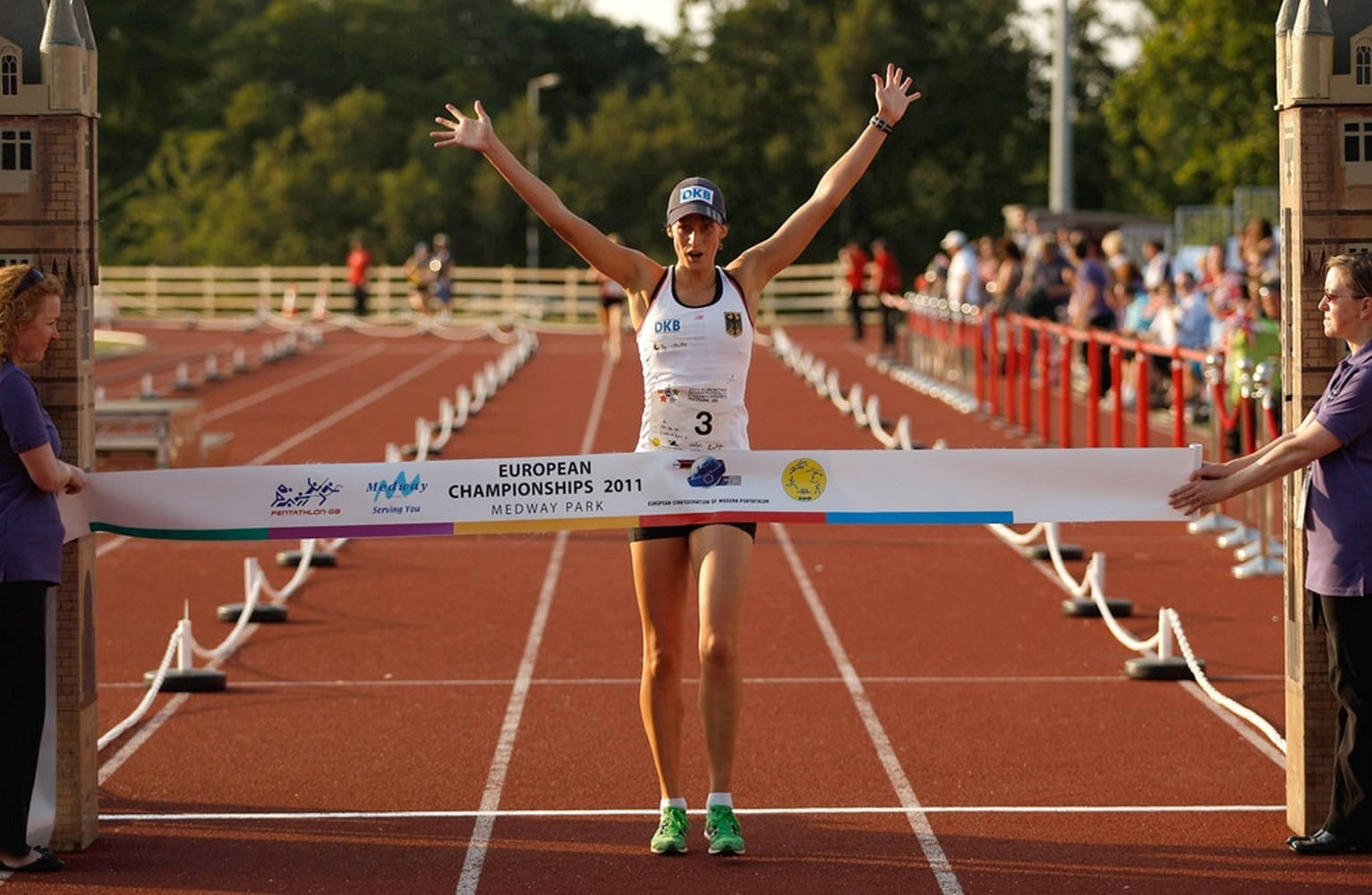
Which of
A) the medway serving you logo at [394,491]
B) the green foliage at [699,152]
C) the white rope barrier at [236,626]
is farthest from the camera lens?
the green foliage at [699,152]

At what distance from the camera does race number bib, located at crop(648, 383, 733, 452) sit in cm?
712

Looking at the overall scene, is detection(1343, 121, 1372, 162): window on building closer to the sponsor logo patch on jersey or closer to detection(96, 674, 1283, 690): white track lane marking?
the sponsor logo patch on jersey

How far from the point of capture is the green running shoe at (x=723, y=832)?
22.9 ft

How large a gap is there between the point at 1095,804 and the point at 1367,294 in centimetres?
207

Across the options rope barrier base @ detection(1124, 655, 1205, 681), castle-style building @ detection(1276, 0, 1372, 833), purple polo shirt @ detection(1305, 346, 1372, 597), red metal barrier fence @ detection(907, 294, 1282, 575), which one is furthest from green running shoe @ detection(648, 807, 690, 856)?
red metal barrier fence @ detection(907, 294, 1282, 575)

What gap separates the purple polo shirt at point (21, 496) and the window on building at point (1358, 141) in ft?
13.1

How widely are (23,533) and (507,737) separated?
2.77 metres

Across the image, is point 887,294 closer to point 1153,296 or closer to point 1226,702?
point 1153,296

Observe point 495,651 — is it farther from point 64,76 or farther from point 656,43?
point 656,43

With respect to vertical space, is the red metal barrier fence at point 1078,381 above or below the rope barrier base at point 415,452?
above

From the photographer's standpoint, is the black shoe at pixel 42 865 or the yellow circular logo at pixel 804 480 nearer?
the black shoe at pixel 42 865

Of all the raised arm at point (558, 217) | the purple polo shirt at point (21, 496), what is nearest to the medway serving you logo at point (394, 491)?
the raised arm at point (558, 217)

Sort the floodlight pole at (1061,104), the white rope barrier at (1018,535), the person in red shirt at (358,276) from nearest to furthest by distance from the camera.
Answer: the white rope barrier at (1018,535) → the floodlight pole at (1061,104) → the person in red shirt at (358,276)

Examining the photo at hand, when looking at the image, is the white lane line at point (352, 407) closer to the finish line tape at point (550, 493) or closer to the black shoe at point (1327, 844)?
the finish line tape at point (550, 493)
